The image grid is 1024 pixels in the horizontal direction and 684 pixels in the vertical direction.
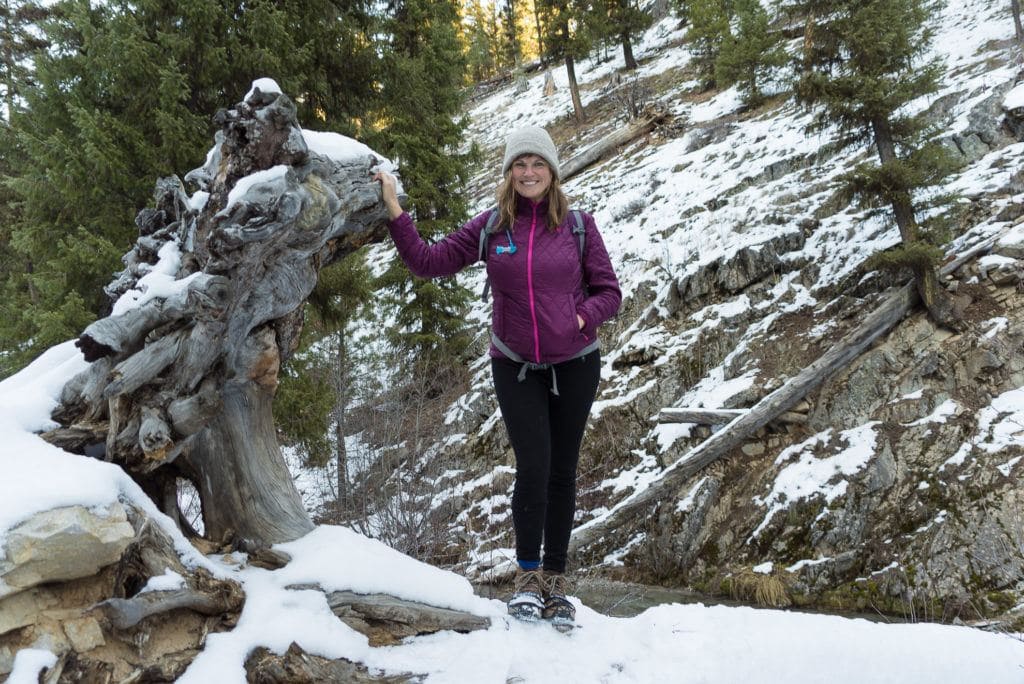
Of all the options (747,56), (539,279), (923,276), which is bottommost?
(923,276)

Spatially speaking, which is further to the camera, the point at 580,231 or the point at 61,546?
the point at 580,231

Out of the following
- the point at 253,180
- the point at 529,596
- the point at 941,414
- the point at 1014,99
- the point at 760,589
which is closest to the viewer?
A: the point at 253,180

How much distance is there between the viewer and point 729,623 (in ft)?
10.1

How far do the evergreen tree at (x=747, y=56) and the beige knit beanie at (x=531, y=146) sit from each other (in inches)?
671

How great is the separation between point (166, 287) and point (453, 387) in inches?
373

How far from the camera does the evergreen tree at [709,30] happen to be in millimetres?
20469

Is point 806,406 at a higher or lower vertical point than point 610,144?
lower

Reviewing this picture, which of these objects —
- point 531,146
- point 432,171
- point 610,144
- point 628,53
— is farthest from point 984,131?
point 628,53

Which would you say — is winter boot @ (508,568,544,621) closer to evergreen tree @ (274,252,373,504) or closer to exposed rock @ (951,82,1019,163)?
evergreen tree @ (274,252,373,504)

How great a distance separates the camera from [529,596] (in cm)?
316

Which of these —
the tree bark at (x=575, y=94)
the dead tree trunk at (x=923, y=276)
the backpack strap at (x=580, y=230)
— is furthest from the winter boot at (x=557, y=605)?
the tree bark at (x=575, y=94)

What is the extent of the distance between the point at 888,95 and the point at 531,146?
26.2 feet

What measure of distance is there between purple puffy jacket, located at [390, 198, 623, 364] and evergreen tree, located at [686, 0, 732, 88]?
777 inches

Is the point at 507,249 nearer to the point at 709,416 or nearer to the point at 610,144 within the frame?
the point at 709,416
